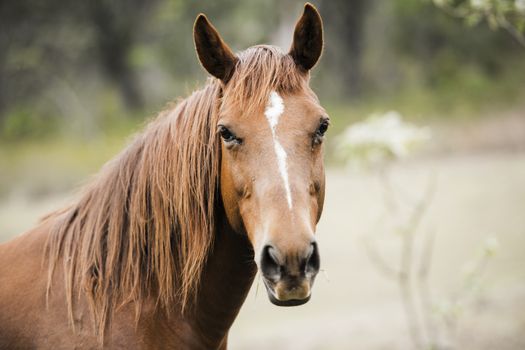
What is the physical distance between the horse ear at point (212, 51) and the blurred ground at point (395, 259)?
134 centimetres

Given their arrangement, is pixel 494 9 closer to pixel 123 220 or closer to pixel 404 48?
pixel 123 220

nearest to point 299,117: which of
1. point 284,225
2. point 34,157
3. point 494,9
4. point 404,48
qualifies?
point 284,225

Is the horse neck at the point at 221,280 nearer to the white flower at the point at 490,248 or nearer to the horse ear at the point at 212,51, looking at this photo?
the horse ear at the point at 212,51

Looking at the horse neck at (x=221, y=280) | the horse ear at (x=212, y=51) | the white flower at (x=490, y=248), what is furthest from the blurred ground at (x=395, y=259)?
the white flower at (x=490, y=248)

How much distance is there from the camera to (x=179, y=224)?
2.54m

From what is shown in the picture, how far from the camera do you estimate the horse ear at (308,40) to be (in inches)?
95.3

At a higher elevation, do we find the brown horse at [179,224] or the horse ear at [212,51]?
the horse ear at [212,51]

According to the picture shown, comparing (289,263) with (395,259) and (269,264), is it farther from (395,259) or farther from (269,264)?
(395,259)

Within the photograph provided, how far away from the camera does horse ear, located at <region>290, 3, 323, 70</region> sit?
2420 mm

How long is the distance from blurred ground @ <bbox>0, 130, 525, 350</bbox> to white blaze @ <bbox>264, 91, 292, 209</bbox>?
3.88 ft

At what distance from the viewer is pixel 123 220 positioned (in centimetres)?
258

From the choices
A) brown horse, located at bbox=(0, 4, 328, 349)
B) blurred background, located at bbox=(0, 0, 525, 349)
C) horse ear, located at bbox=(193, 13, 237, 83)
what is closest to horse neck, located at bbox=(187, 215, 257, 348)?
brown horse, located at bbox=(0, 4, 328, 349)

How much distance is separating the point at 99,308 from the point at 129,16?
863 inches

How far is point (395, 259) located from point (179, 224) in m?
8.07
